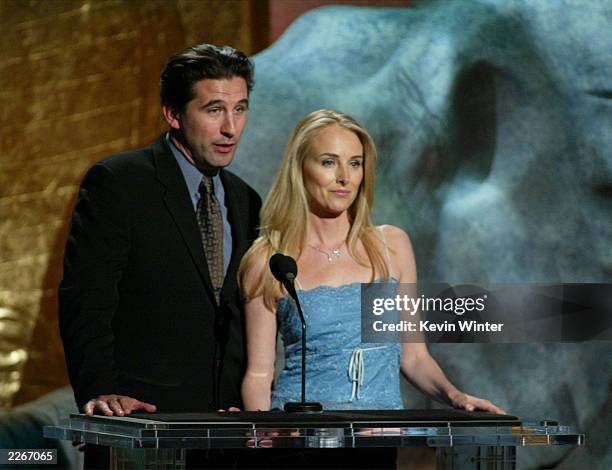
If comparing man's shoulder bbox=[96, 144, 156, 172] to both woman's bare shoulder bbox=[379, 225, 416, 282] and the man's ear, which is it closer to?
the man's ear

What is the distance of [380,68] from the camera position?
4.91 m

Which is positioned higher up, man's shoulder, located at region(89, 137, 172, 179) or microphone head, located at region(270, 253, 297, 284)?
man's shoulder, located at region(89, 137, 172, 179)

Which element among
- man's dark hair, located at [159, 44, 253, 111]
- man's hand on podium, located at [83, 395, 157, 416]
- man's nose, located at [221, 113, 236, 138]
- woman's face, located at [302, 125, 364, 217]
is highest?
man's dark hair, located at [159, 44, 253, 111]

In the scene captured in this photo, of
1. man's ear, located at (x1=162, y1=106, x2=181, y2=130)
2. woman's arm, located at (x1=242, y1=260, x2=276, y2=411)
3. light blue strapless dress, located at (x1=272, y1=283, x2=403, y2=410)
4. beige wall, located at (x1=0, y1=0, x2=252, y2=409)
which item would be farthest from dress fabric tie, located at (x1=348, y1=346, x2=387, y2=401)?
beige wall, located at (x1=0, y1=0, x2=252, y2=409)

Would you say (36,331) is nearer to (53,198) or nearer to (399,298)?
(53,198)

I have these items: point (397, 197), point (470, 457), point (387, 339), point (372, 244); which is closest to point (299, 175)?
point (372, 244)

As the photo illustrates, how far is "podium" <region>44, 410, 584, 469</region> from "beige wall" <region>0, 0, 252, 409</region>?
1772 millimetres

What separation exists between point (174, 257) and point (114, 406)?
80cm

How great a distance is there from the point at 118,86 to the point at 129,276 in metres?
1.19

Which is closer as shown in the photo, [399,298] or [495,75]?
[399,298]

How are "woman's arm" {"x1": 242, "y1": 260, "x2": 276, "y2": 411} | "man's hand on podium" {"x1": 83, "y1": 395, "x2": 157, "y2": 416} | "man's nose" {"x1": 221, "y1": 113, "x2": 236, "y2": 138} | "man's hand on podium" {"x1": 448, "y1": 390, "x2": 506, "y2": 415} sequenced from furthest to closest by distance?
"man's nose" {"x1": 221, "y1": 113, "x2": 236, "y2": 138} < "woman's arm" {"x1": 242, "y1": 260, "x2": 276, "y2": 411} < "man's hand on podium" {"x1": 448, "y1": 390, "x2": 506, "y2": 415} < "man's hand on podium" {"x1": 83, "y1": 395, "x2": 157, "y2": 416}

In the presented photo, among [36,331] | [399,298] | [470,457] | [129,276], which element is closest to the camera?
[470,457]

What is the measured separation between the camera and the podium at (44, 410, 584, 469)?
2840 mm

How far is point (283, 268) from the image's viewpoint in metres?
Answer: 3.23
